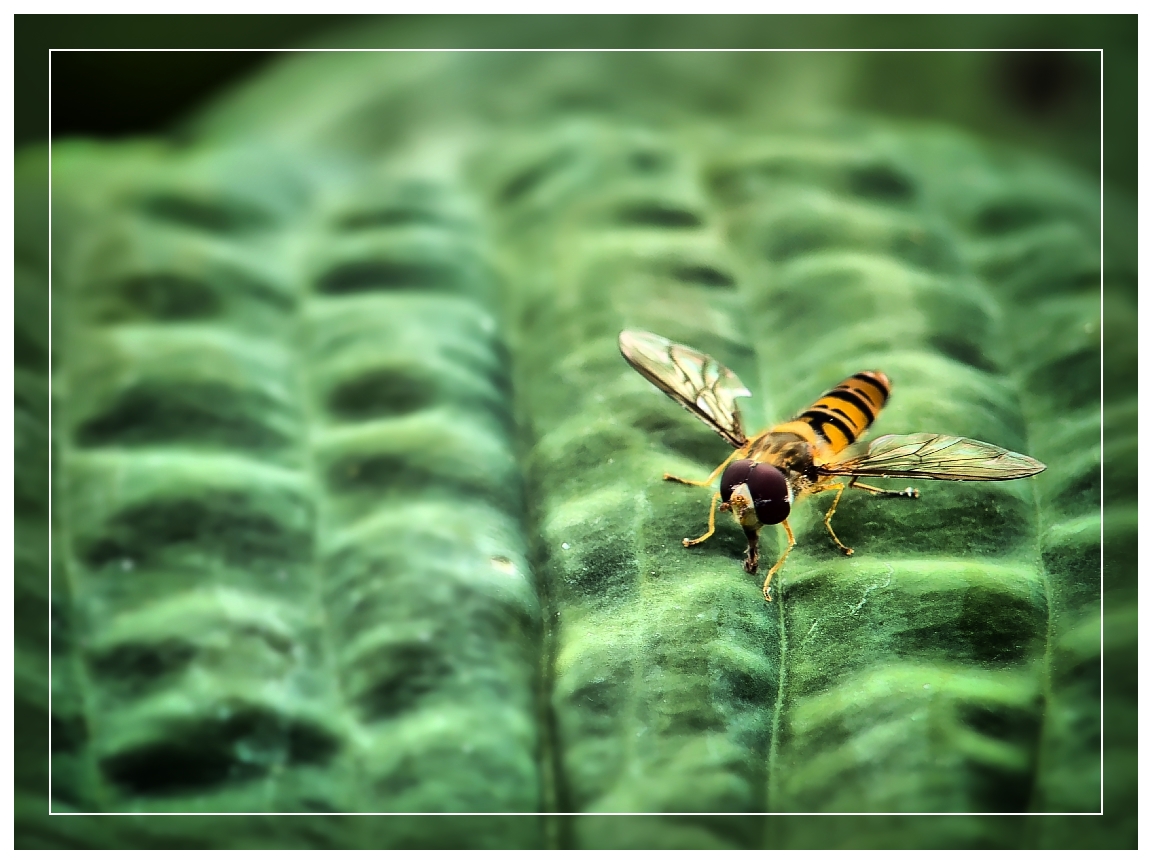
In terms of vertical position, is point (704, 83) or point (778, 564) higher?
point (704, 83)

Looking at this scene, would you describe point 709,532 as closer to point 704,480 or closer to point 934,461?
point 704,480

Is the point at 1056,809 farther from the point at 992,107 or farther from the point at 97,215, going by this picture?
the point at 97,215

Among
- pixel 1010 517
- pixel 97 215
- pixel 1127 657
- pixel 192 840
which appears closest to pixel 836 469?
pixel 1010 517

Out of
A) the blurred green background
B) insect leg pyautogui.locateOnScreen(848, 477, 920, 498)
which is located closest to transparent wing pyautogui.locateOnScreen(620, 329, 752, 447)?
insect leg pyautogui.locateOnScreen(848, 477, 920, 498)

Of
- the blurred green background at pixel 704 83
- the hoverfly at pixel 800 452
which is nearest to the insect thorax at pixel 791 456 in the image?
the hoverfly at pixel 800 452

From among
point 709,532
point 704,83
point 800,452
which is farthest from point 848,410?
point 704,83

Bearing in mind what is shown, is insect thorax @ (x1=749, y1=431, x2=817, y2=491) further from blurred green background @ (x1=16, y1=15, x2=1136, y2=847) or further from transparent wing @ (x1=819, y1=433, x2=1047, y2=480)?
blurred green background @ (x1=16, y1=15, x2=1136, y2=847)
